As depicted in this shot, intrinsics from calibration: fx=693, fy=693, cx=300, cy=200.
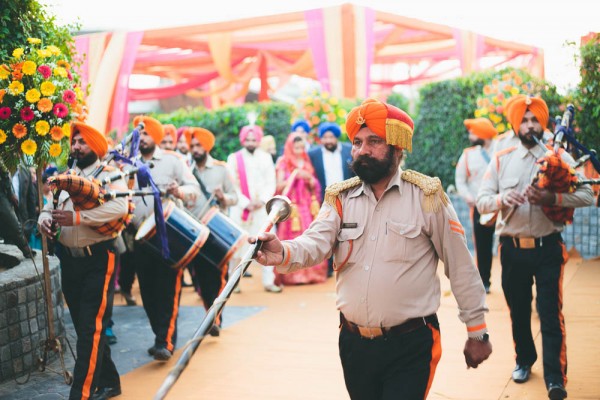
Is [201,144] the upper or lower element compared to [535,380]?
upper

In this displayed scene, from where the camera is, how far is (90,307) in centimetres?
489

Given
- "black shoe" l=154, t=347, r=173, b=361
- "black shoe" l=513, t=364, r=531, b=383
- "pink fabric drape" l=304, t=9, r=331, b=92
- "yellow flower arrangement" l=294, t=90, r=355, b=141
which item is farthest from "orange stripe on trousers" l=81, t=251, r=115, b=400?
"pink fabric drape" l=304, t=9, r=331, b=92

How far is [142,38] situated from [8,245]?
1548 centimetres

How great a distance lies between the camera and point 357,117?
3395 mm

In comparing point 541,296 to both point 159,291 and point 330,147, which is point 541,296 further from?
point 330,147

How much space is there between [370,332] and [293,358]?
324 centimetres

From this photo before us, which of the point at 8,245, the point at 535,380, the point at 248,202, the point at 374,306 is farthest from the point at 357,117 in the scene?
the point at 248,202

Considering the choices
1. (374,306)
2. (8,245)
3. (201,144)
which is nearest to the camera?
(374,306)

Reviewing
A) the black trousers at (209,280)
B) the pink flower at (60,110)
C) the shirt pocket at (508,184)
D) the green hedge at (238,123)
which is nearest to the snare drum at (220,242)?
the black trousers at (209,280)

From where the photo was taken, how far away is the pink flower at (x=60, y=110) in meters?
5.10

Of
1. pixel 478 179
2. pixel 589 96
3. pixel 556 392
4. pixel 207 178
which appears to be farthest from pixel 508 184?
pixel 207 178

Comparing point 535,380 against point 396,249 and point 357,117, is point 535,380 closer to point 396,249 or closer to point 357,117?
point 396,249

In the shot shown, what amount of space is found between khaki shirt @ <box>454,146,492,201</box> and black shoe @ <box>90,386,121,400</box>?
5515mm

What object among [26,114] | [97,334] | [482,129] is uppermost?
[26,114]
